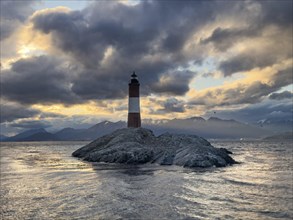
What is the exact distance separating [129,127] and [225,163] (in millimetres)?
26643

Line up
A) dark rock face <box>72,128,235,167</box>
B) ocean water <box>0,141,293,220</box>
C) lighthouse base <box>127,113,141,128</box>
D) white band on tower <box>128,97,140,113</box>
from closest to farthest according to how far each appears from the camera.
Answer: ocean water <box>0,141,293,220</box> < dark rock face <box>72,128,235,167</box> < white band on tower <box>128,97,140,113</box> < lighthouse base <box>127,113,141,128</box>

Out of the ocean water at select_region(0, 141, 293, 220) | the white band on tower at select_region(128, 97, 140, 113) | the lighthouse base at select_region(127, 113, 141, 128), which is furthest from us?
the lighthouse base at select_region(127, 113, 141, 128)

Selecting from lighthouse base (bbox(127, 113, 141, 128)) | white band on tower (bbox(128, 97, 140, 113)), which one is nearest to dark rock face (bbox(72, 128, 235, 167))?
lighthouse base (bbox(127, 113, 141, 128))

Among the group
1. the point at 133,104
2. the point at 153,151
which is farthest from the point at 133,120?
the point at 153,151

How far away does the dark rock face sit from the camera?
46.3 metres

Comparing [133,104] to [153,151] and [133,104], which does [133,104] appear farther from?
[153,151]

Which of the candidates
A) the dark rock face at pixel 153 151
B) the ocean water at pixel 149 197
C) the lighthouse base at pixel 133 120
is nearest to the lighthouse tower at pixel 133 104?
the lighthouse base at pixel 133 120

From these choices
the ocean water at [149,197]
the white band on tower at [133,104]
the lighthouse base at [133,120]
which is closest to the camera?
the ocean water at [149,197]

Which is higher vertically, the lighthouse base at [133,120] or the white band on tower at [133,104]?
the white band on tower at [133,104]

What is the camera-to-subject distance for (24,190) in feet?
92.8

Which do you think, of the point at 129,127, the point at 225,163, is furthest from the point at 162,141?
the point at 225,163

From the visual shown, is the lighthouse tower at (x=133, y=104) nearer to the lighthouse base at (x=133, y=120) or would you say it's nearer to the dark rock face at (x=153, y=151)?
the lighthouse base at (x=133, y=120)

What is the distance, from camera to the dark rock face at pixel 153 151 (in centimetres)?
4632

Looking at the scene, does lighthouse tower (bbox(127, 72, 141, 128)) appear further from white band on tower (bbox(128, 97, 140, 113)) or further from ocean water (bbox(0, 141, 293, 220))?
ocean water (bbox(0, 141, 293, 220))
